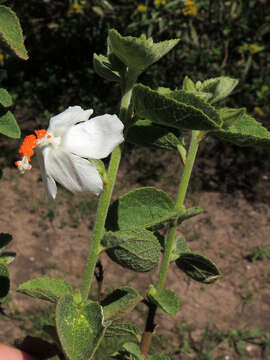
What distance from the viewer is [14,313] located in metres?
2.12

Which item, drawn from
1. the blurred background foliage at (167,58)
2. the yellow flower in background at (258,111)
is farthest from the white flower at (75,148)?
the yellow flower in background at (258,111)

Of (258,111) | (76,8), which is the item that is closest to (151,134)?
(76,8)

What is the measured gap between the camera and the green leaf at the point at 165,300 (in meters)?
0.62

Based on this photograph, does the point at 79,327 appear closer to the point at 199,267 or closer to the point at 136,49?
the point at 199,267

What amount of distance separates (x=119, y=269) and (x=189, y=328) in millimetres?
509

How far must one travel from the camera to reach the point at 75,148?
0.54 meters

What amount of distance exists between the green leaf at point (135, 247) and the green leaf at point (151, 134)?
0.13m

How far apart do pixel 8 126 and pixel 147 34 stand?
6.21ft

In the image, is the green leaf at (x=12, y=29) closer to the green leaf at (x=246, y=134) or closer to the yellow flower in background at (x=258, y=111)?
the green leaf at (x=246, y=134)

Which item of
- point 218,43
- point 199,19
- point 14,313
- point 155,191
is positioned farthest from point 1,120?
point 218,43

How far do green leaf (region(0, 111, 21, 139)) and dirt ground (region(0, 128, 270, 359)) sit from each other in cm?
164

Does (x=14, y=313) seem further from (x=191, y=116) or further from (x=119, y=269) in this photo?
(x=191, y=116)

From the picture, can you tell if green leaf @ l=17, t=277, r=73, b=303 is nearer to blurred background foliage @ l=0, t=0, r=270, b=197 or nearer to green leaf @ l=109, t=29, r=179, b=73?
green leaf @ l=109, t=29, r=179, b=73

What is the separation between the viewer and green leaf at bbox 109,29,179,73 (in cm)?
48
